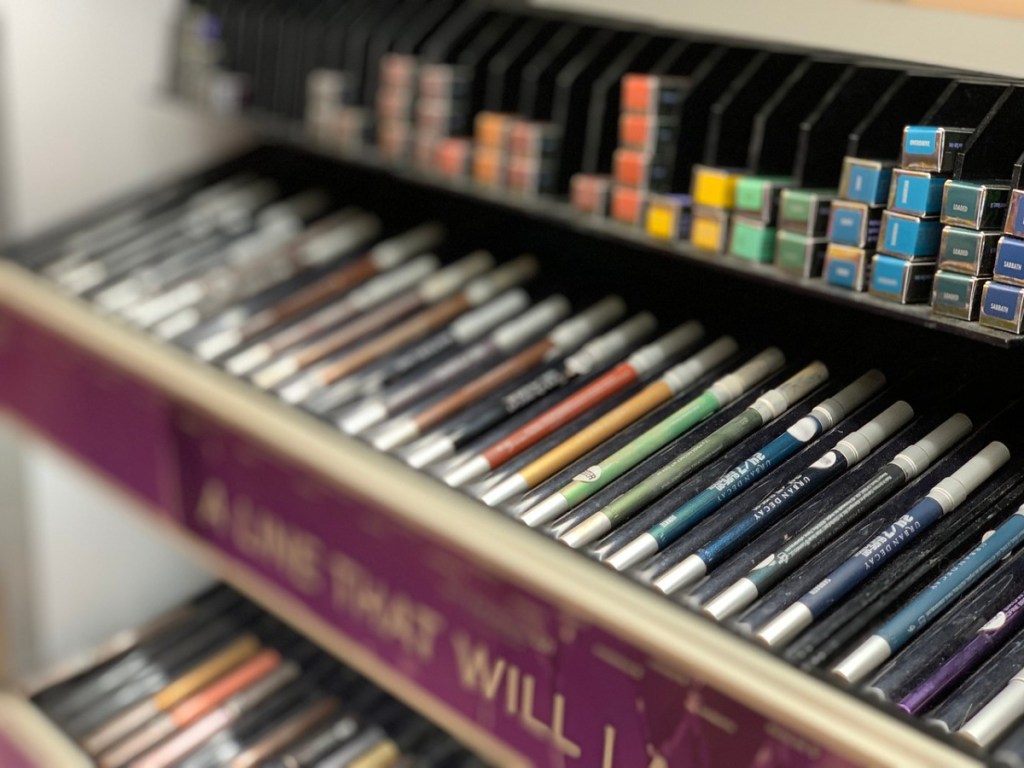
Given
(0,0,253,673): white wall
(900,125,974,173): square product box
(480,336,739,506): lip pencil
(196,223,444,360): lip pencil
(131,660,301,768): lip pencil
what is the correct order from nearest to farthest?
(900,125,974,173): square product box → (480,336,739,506): lip pencil → (196,223,444,360): lip pencil → (131,660,301,768): lip pencil → (0,0,253,673): white wall

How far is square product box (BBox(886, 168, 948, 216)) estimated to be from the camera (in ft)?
2.11

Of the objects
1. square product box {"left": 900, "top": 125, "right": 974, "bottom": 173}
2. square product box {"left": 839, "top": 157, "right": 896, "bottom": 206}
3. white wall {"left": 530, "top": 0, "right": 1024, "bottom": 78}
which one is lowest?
square product box {"left": 839, "top": 157, "right": 896, "bottom": 206}

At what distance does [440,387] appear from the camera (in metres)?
0.88

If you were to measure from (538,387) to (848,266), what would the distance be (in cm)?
26

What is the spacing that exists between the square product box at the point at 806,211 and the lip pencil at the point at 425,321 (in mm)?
320

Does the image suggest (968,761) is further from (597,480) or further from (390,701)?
(390,701)

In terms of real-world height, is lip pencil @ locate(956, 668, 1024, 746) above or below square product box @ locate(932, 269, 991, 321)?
below

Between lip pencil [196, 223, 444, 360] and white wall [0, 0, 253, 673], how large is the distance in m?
0.29

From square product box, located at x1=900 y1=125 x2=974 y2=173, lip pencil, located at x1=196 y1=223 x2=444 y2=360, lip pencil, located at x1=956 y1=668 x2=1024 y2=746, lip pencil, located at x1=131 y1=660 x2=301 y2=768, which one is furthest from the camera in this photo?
lip pencil, located at x1=131 y1=660 x2=301 y2=768

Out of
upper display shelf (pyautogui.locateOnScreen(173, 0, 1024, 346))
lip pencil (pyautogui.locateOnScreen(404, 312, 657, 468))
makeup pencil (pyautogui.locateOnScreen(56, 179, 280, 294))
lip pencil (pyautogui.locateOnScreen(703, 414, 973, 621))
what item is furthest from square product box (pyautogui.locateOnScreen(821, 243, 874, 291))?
makeup pencil (pyautogui.locateOnScreen(56, 179, 280, 294))

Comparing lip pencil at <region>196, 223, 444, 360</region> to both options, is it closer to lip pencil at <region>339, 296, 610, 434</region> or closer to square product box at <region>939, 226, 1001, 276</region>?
lip pencil at <region>339, 296, 610, 434</region>

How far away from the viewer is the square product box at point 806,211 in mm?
700

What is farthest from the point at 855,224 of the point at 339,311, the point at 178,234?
the point at 178,234

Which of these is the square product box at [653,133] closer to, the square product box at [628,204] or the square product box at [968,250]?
the square product box at [628,204]
